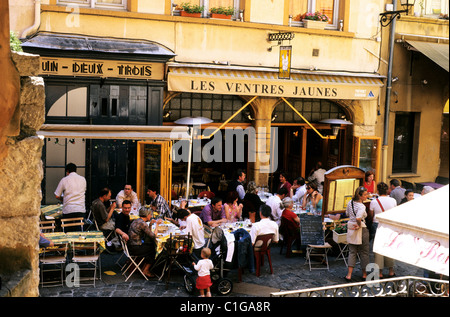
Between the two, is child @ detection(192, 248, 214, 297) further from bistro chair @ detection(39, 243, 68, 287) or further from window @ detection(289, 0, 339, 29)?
window @ detection(289, 0, 339, 29)

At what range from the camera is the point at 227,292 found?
30.5 feet

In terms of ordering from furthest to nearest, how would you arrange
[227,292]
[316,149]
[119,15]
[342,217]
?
[316,149], [119,15], [342,217], [227,292]

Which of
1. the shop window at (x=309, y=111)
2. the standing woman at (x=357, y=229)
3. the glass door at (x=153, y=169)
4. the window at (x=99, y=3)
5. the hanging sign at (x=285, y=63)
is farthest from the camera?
the shop window at (x=309, y=111)

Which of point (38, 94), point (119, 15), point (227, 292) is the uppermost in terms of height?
point (119, 15)

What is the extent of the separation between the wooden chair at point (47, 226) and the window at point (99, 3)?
520 centimetres

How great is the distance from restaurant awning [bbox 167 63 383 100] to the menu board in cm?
440

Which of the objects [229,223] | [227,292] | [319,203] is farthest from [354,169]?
[227,292]

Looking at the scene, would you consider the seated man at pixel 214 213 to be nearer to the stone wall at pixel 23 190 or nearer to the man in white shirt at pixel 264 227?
the man in white shirt at pixel 264 227

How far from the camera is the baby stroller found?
9242mm

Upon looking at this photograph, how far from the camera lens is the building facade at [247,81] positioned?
13031mm

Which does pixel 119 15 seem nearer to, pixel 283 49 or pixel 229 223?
pixel 283 49

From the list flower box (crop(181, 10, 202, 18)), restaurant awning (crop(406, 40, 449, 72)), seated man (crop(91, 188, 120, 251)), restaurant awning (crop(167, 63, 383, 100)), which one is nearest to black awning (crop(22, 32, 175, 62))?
restaurant awning (crop(167, 63, 383, 100))

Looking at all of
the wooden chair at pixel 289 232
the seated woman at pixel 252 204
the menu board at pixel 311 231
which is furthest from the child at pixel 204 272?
the seated woman at pixel 252 204

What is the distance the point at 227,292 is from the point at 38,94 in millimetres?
5808
